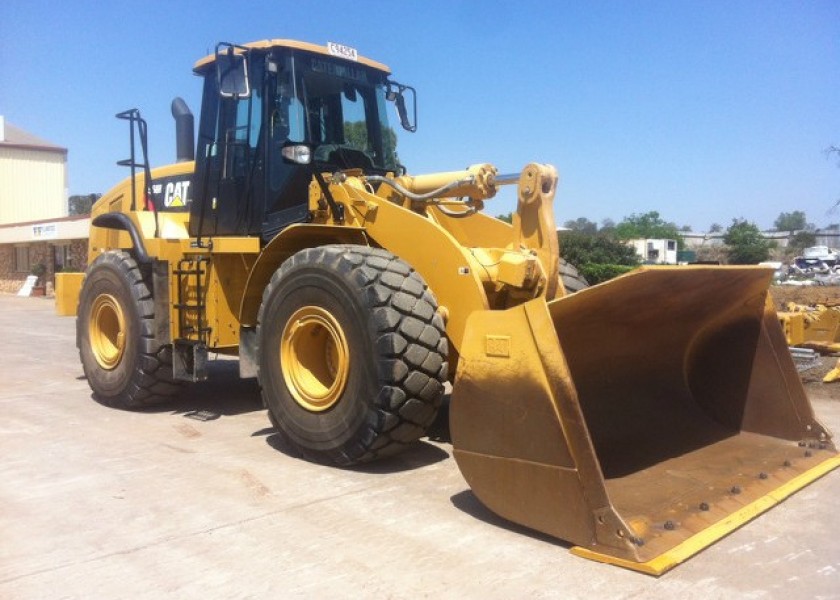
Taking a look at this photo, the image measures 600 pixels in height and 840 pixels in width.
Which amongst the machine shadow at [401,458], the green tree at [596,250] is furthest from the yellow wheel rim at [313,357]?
the green tree at [596,250]

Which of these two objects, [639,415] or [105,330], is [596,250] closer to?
[105,330]

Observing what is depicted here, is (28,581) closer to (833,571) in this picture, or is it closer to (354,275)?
(354,275)

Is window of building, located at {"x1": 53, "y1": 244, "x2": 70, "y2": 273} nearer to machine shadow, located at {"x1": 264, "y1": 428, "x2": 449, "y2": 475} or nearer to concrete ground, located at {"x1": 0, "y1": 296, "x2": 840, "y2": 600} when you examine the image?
concrete ground, located at {"x1": 0, "y1": 296, "x2": 840, "y2": 600}

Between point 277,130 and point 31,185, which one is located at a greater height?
point 31,185

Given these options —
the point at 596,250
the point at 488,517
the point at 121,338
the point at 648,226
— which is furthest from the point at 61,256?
the point at 648,226

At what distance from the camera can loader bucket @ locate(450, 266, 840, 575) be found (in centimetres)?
341

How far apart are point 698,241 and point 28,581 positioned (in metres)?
89.8

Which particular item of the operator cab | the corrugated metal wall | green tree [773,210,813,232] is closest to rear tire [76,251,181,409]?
the operator cab

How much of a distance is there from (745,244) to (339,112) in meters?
46.2

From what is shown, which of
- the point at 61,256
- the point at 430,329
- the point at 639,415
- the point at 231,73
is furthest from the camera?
the point at 61,256

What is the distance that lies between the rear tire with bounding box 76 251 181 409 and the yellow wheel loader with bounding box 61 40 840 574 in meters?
0.03

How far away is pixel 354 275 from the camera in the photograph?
4594mm

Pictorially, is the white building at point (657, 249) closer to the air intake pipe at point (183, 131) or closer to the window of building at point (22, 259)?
the window of building at point (22, 259)

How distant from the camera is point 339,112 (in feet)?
21.1
